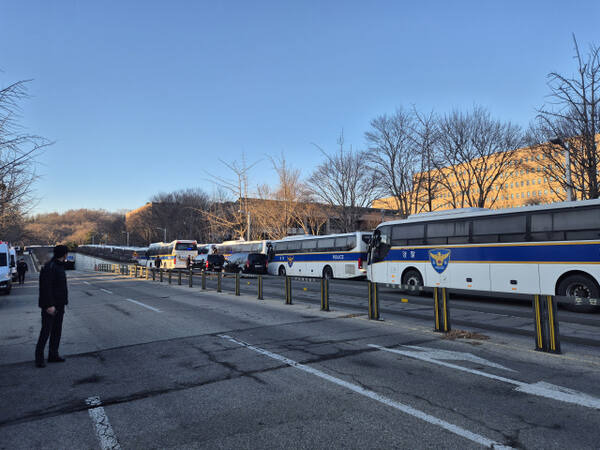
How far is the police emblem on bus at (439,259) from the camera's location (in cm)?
1552

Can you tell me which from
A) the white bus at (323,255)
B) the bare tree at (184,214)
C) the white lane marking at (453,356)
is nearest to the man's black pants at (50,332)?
the white lane marking at (453,356)

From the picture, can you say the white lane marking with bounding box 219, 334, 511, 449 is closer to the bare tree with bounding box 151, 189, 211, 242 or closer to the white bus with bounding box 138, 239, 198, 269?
the white bus with bounding box 138, 239, 198, 269

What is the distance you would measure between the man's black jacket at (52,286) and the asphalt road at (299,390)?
1027mm

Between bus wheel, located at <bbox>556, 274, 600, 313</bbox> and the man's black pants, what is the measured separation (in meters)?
12.7

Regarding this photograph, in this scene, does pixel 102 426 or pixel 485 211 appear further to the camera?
pixel 485 211

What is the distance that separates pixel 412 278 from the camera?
16.9m

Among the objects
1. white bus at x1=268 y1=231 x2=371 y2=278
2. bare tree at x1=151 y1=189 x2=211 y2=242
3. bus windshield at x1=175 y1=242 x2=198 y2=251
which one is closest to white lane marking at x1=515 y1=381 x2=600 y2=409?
white bus at x1=268 y1=231 x2=371 y2=278

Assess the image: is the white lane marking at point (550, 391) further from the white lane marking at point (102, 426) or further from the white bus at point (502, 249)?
the white bus at point (502, 249)

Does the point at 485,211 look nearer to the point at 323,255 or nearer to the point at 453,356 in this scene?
the point at 453,356

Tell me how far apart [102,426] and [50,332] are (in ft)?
11.4

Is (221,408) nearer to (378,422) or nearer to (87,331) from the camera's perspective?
(378,422)

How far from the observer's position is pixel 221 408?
4.36 meters

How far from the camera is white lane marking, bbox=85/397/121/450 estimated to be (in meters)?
3.55

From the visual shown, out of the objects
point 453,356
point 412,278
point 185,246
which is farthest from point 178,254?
point 453,356
